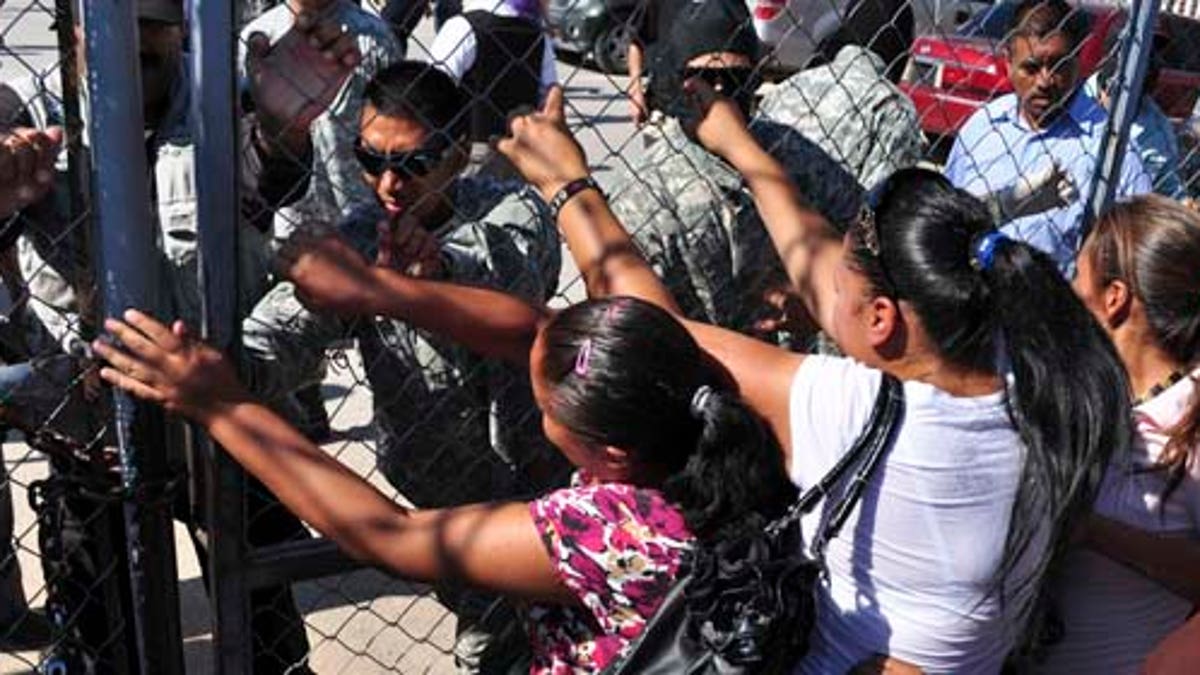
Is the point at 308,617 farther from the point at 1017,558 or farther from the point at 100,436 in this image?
the point at 1017,558

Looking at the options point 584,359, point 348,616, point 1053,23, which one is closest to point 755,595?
point 584,359

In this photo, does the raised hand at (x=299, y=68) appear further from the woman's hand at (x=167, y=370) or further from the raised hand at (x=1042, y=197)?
the raised hand at (x=1042, y=197)

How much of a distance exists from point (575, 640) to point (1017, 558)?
65 centimetres

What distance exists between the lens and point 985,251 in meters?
1.83

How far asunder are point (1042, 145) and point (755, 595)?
2.35m

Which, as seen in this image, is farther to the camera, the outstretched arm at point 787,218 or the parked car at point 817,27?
the parked car at point 817,27

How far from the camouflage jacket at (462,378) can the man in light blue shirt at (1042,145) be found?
1.23 m

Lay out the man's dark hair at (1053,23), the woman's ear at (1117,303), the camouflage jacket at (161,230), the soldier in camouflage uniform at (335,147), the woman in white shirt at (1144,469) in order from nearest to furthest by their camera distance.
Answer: the camouflage jacket at (161,230), the woman in white shirt at (1144,469), the woman's ear at (1117,303), the soldier in camouflage uniform at (335,147), the man's dark hair at (1053,23)

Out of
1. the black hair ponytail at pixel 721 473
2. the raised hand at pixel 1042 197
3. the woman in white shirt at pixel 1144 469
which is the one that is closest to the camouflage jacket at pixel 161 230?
the black hair ponytail at pixel 721 473

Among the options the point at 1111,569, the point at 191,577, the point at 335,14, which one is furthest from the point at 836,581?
the point at 191,577

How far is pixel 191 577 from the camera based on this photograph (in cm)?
369

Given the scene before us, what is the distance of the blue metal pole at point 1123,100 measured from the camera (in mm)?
2695

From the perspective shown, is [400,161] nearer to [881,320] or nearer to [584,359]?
[584,359]

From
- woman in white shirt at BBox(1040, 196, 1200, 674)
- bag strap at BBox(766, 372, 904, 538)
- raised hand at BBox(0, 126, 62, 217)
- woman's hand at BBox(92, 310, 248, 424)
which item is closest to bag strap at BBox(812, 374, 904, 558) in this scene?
bag strap at BBox(766, 372, 904, 538)
